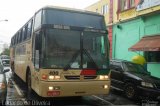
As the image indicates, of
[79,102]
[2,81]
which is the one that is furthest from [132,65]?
Answer: [2,81]

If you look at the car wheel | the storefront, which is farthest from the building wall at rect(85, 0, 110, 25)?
the car wheel

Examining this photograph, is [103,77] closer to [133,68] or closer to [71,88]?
[71,88]

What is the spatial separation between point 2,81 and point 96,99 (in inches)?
165

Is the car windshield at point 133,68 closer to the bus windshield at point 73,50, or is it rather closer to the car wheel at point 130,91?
the car wheel at point 130,91

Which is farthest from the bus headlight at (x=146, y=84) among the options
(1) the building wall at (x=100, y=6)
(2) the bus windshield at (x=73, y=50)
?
(1) the building wall at (x=100, y=6)

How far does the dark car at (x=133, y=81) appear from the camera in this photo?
11750 mm


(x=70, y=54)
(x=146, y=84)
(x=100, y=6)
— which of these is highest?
(x=100, y=6)

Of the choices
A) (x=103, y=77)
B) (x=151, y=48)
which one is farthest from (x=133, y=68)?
(x=151, y=48)

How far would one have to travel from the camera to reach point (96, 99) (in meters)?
12.1

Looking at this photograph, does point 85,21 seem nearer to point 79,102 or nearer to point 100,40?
point 100,40

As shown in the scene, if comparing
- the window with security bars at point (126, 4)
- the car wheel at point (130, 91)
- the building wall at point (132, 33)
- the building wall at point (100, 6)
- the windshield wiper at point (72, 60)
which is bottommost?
the car wheel at point (130, 91)

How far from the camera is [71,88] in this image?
978 cm

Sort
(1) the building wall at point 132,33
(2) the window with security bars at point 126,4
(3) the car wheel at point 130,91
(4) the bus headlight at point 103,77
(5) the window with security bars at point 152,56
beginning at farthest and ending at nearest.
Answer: (2) the window with security bars at point 126,4, (5) the window with security bars at point 152,56, (1) the building wall at point 132,33, (3) the car wheel at point 130,91, (4) the bus headlight at point 103,77

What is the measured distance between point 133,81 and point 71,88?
11.5 feet
